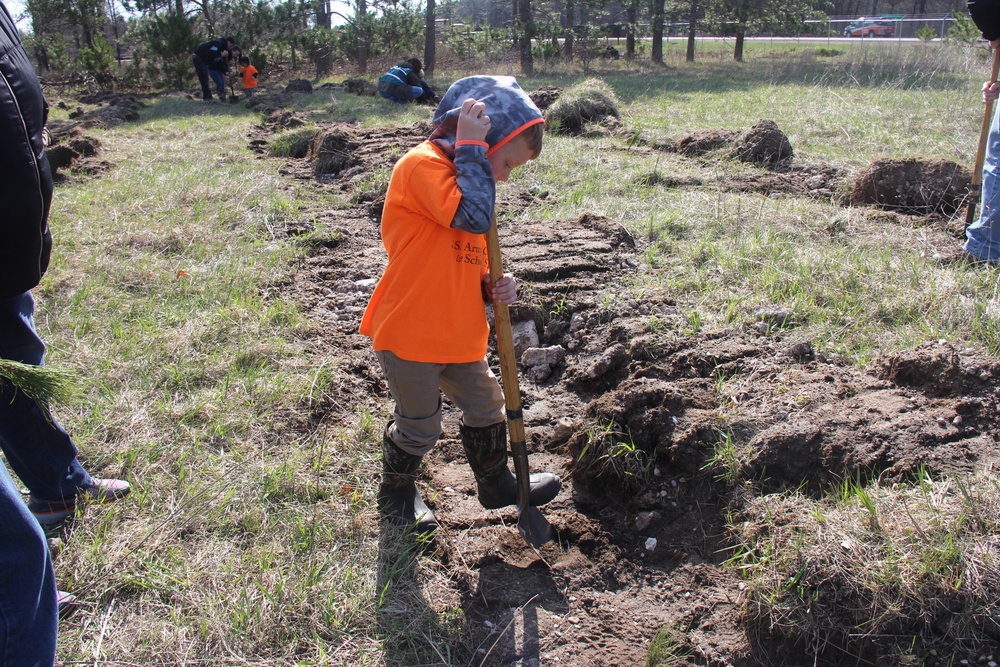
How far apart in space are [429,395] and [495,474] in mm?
457

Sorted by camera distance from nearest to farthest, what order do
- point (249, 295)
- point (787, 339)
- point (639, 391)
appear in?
point (639, 391)
point (787, 339)
point (249, 295)

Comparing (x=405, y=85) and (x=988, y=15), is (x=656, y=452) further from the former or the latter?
(x=405, y=85)

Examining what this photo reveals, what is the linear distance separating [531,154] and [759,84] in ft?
50.7

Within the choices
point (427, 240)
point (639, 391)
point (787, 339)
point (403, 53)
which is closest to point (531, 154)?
point (427, 240)

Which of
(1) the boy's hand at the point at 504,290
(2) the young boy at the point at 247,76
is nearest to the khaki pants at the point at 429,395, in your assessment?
(1) the boy's hand at the point at 504,290

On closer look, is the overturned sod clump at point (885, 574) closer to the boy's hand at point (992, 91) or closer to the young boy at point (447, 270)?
the young boy at point (447, 270)

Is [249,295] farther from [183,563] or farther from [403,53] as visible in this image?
[403,53]

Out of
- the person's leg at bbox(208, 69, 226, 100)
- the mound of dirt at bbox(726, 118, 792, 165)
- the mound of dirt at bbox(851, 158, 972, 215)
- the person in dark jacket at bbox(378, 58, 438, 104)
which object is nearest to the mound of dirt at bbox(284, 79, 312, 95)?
the person's leg at bbox(208, 69, 226, 100)

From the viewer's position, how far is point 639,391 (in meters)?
3.02

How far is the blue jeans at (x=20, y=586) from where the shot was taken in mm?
1542

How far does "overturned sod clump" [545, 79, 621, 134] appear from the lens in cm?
952

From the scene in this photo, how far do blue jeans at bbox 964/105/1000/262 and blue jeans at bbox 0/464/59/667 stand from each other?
4699 millimetres

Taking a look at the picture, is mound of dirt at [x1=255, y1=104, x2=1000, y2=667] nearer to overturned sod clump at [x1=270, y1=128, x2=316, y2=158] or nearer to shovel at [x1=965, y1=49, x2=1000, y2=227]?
shovel at [x1=965, y1=49, x2=1000, y2=227]

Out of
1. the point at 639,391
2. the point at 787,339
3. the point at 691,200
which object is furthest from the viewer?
the point at 691,200
